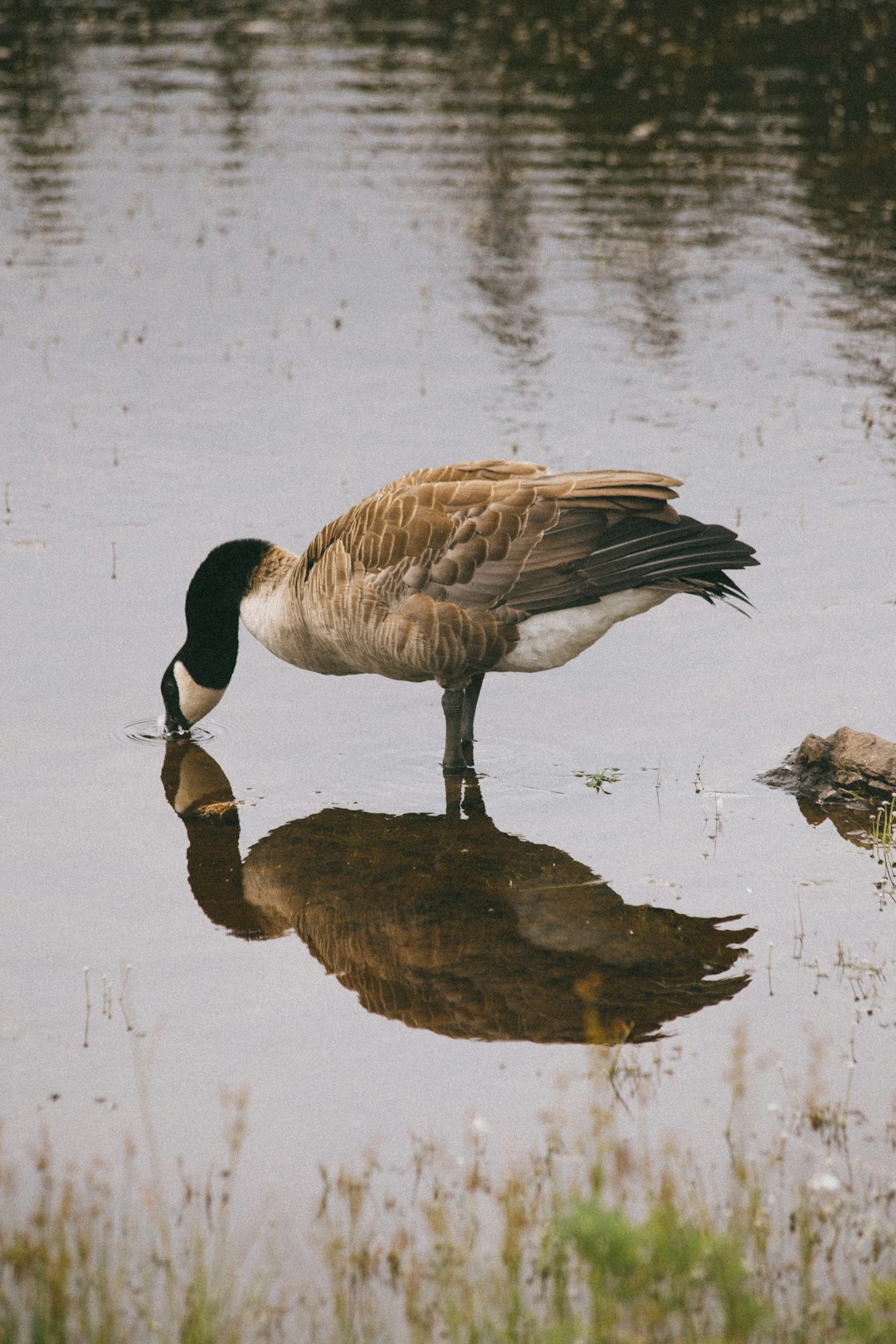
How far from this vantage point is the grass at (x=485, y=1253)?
4105mm

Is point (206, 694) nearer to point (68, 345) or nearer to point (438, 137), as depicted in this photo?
point (68, 345)

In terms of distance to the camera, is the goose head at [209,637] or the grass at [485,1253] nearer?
the grass at [485,1253]

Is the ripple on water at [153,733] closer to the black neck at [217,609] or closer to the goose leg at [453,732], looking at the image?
the black neck at [217,609]

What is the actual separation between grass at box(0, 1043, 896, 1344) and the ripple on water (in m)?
3.84

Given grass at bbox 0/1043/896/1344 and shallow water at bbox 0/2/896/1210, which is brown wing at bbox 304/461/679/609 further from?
grass at bbox 0/1043/896/1344

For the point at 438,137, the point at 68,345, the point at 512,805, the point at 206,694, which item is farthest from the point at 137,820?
the point at 438,137

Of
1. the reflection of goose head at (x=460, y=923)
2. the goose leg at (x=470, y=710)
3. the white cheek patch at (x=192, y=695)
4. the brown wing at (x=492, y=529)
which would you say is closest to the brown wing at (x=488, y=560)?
the brown wing at (x=492, y=529)

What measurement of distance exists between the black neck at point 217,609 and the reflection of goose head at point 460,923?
794 mm

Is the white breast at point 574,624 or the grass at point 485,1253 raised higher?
the white breast at point 574,624

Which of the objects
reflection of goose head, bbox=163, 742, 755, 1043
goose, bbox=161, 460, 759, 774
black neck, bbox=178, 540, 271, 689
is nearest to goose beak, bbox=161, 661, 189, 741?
black neck, bbox=178, 540, 271, 689

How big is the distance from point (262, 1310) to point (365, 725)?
200 inches

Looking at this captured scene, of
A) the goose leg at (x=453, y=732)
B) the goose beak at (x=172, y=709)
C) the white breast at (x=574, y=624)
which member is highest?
the white breast at (x=574, y=624)

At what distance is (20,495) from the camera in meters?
12.3

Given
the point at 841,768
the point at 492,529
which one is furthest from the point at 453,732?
the point at 841,768
